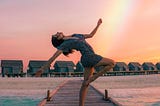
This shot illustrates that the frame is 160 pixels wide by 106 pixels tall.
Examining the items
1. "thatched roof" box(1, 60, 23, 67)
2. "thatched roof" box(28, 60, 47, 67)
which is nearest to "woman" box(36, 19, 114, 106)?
"thatched roof" box(1, 60, 23, 67)

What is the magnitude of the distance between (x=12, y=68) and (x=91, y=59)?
3684 inches

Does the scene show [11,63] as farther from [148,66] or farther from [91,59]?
[91,59]

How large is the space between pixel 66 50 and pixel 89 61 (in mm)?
591

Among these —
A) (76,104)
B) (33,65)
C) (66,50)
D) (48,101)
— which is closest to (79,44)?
(66,50)

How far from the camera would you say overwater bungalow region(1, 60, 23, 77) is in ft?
325

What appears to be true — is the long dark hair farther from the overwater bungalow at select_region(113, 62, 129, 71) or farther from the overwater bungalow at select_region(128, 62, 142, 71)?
the overwater bungalow at select_region(128, 62, 142, 71)

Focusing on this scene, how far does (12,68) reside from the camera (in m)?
99.9

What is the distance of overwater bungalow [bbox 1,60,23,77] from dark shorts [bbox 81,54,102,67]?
9173cm

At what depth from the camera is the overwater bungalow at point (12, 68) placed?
99062 mm

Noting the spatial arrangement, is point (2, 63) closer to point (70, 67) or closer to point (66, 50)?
point (70, 67)

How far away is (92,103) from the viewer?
13.8 metres

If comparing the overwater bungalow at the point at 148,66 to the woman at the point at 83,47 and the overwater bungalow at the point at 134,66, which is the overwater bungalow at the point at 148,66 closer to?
the overwater bungalow at the point at 134,66

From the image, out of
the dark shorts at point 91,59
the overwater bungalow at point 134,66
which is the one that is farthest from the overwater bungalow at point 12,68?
the dark shorts at point 91,59

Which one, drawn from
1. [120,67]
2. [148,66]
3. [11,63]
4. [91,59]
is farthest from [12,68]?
[91,59]
